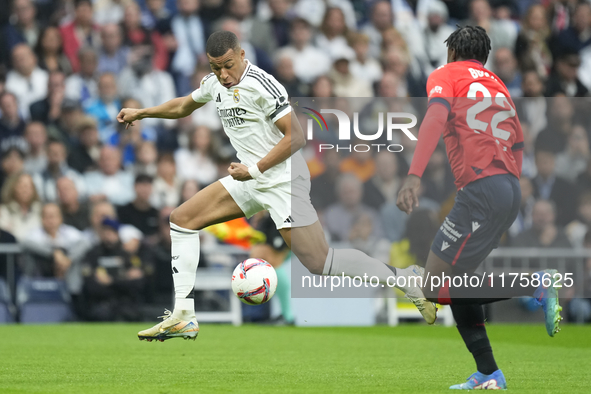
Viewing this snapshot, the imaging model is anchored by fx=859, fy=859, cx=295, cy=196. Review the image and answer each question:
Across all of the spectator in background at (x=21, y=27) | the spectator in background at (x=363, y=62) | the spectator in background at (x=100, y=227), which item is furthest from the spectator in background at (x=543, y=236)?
the spectator in background at (x=21, y=27)

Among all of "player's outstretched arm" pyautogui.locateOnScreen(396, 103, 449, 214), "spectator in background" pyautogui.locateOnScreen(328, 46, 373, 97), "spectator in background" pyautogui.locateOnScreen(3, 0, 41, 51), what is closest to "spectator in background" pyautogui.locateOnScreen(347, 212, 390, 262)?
"player's outstretched arm" pyautogui.locateOnScreen(396, 103, 449, 214)

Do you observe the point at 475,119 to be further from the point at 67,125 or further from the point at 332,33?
the point at 332,33

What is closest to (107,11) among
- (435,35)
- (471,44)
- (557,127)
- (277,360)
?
(435,35)

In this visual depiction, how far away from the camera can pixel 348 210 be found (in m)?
8.02

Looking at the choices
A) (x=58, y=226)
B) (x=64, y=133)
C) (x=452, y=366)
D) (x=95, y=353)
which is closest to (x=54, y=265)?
(x=58, y=226)

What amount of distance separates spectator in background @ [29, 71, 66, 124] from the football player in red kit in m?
9.26

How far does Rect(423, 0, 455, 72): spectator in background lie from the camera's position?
1484 cm

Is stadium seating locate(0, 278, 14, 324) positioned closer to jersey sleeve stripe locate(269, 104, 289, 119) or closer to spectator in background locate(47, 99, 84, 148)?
spectator in background locate(47, 99, 84, 148)

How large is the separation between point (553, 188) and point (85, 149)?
6.84 meters

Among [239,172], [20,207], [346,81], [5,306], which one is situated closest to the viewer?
[239,172]

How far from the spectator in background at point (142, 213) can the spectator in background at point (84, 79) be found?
7.19ft

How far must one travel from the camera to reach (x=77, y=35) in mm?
14305

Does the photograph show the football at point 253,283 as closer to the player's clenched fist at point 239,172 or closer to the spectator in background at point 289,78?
the player's clenched fist at point 239,172

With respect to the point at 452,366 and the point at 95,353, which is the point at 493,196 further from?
the point at 95,353
